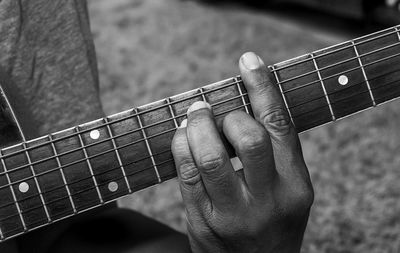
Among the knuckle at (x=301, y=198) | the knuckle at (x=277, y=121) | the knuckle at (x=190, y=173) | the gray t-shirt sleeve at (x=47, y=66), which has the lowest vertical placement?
the knuckle at (x=301, y=198)

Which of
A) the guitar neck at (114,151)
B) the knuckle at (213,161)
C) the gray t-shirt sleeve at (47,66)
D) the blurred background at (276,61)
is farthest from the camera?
the blurred background at (276,61)

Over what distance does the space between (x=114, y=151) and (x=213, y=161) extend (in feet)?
0.72

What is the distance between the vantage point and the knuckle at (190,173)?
1.14 metres

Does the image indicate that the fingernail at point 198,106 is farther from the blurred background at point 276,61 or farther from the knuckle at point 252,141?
the blurred background at point 276,61

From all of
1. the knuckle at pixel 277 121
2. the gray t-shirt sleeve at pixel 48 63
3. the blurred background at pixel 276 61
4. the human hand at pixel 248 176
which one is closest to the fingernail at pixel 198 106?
the human hand at pixel 248 176

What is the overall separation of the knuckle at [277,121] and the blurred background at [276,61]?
1.81ft

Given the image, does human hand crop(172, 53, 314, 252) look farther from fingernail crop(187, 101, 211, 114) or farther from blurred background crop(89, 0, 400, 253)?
blurred background crop(89, 0, 400, 253)

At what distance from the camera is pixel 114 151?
1227 millimetres

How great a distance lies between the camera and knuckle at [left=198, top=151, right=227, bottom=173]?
1.10 meters

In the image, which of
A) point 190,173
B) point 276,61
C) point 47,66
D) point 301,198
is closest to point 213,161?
point 190,173

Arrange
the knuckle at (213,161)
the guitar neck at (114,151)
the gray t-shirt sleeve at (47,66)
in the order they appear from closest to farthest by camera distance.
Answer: the knuckle at (213,161) → the guitar neck at (114,151) → the gray t-shirt sleeve at (47,66)

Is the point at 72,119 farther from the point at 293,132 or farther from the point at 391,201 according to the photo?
the point at 391,201

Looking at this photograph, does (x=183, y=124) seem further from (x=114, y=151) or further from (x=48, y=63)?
(x=48, y=63)

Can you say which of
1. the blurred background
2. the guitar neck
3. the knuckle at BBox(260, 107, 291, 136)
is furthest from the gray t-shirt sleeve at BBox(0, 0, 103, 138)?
the blurred background
